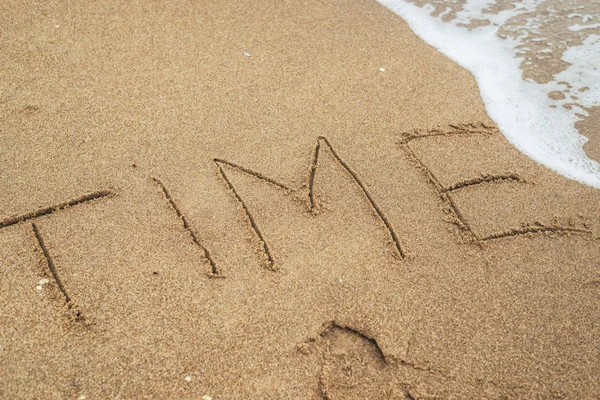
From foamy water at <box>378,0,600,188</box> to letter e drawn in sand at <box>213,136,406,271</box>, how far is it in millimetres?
1081

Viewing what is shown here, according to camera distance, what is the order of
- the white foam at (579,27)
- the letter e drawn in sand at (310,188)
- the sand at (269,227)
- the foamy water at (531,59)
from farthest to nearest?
the white foam at (579,27) < the foamy water at (531,59) < the letter e drawn in sand at (310,188) < the sand at (269,227)

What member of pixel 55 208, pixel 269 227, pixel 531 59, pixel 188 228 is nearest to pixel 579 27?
pixel 531 59

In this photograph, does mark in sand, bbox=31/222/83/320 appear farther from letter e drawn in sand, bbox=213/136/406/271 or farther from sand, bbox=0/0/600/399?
letter e drawn in sand, bbox=213/136/406/271

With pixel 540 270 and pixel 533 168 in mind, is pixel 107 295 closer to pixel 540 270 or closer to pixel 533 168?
pixel 540 270

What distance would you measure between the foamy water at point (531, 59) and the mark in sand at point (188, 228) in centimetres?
196

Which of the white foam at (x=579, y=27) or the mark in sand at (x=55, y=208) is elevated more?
the white foam at (x=579, y=27)

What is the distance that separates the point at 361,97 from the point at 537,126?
113cm

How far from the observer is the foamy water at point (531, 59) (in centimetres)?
336

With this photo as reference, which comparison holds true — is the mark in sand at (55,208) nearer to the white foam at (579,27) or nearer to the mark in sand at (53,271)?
the mark in sand at (53,271)

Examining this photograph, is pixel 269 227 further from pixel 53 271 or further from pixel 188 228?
pixel 53 271

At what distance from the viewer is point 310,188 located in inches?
111

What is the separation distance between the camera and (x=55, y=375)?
203 cm

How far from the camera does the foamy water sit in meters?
3.36

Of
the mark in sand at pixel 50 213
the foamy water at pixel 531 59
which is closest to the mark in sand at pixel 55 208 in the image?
the mark in sand at pixel 50 213
